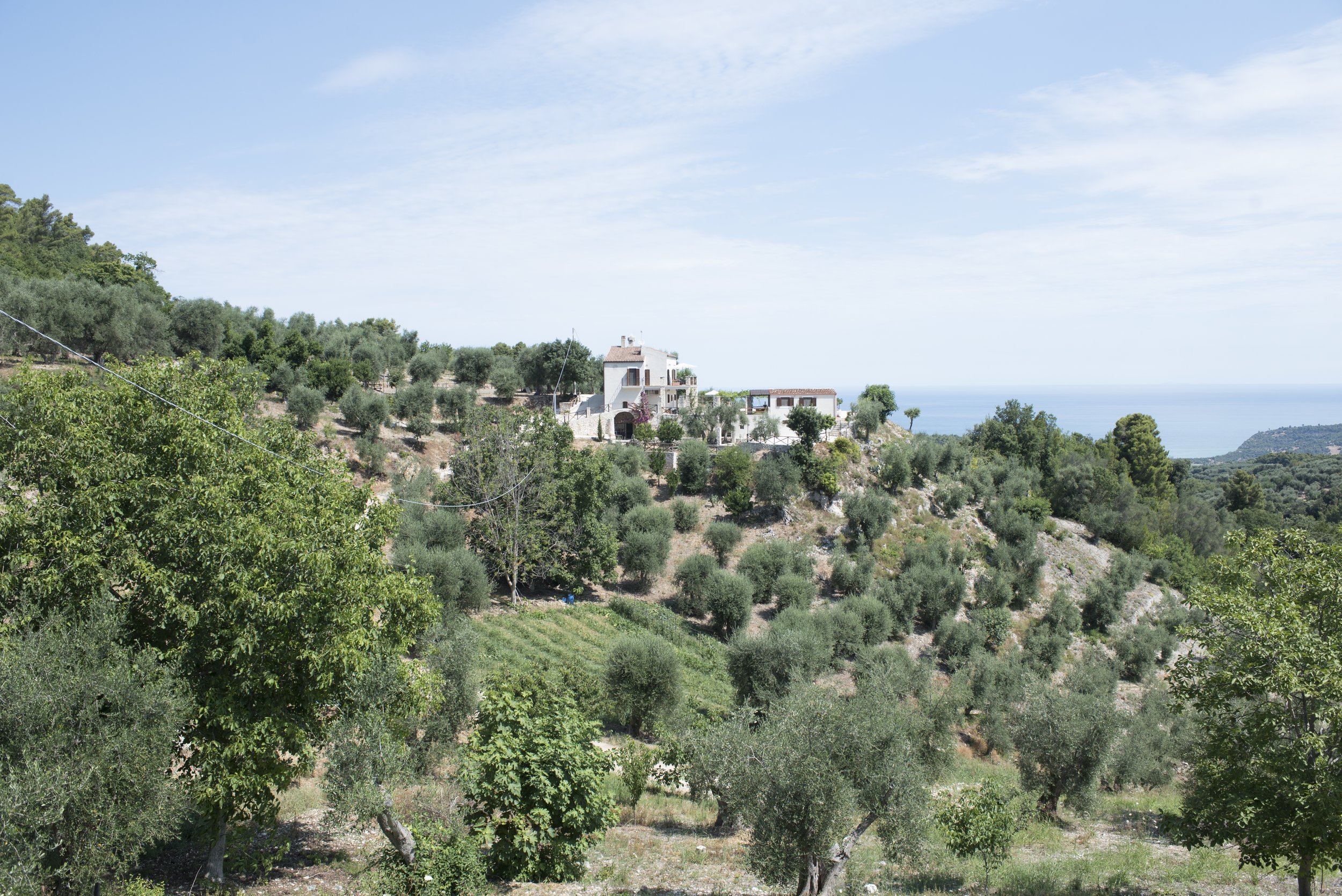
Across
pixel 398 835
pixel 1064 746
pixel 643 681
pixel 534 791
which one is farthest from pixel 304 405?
pixel 1064 746

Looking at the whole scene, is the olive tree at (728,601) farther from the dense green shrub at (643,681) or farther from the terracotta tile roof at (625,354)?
the terracotta tile roof at (625,354)

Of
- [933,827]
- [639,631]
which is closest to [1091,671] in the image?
[639,631]

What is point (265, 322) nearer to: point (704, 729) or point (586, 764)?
point (704, 729)

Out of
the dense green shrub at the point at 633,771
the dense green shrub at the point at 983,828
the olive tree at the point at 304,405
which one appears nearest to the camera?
the dense green shrub at the point at 983,828

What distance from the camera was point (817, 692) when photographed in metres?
17.2

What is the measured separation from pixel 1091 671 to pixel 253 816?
42.7m

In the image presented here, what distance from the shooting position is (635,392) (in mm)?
67625

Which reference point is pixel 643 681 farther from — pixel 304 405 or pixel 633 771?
pixel 304 405

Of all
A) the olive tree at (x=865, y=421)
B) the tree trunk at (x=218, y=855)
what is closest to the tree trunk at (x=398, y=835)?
the tree trunk at (x=218, y=855)

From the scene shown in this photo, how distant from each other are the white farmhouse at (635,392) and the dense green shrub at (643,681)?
38.0 m

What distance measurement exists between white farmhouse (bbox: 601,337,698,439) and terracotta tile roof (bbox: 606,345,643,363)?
0.05 meters

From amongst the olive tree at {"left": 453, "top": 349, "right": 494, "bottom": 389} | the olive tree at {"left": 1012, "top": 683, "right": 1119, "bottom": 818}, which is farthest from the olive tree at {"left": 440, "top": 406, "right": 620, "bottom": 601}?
the olive tree at {"left": 453, "top": 349, "right": 494, "bottom": 389}

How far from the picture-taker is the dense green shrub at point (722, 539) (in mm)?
49969

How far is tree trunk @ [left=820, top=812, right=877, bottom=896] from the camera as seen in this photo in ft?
46.2
